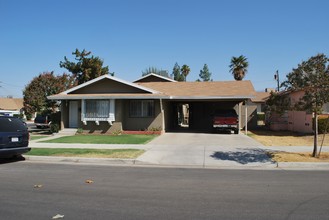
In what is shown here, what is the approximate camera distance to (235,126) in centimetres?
2130

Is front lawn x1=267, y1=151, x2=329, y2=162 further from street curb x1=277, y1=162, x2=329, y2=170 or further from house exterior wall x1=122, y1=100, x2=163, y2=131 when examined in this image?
house exterior wall x1=122, y1=100, x2=163, y2=131

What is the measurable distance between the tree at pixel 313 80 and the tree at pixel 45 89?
79.1 ft

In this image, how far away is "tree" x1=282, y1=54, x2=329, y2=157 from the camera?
11.0 metres

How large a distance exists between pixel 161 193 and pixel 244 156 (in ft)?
20.1

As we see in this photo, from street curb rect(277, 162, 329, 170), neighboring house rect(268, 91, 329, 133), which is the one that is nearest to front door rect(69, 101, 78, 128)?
neighboring house rect(268, 91, 329, 133)

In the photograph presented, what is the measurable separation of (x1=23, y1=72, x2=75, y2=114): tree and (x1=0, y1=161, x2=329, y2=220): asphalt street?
2116 centimetres

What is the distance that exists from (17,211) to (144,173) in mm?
4239

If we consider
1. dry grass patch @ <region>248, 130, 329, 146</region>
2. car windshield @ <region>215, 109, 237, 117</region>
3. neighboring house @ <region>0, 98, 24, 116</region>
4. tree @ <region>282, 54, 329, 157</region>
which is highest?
neighboring house @ <region>0, 98, 24, 116</region>

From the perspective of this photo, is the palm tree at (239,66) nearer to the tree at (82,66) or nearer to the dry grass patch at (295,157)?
the tree at (82,66)

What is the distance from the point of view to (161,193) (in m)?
6.79

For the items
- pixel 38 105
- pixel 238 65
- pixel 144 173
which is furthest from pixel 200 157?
pixel 238 65

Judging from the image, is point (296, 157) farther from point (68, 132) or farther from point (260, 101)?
point (260, 101)

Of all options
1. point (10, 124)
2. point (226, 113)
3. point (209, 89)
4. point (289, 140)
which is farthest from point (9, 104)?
point (289, 140)

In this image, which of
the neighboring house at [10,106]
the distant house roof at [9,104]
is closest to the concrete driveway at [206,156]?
the neighboring house at [10,106]
